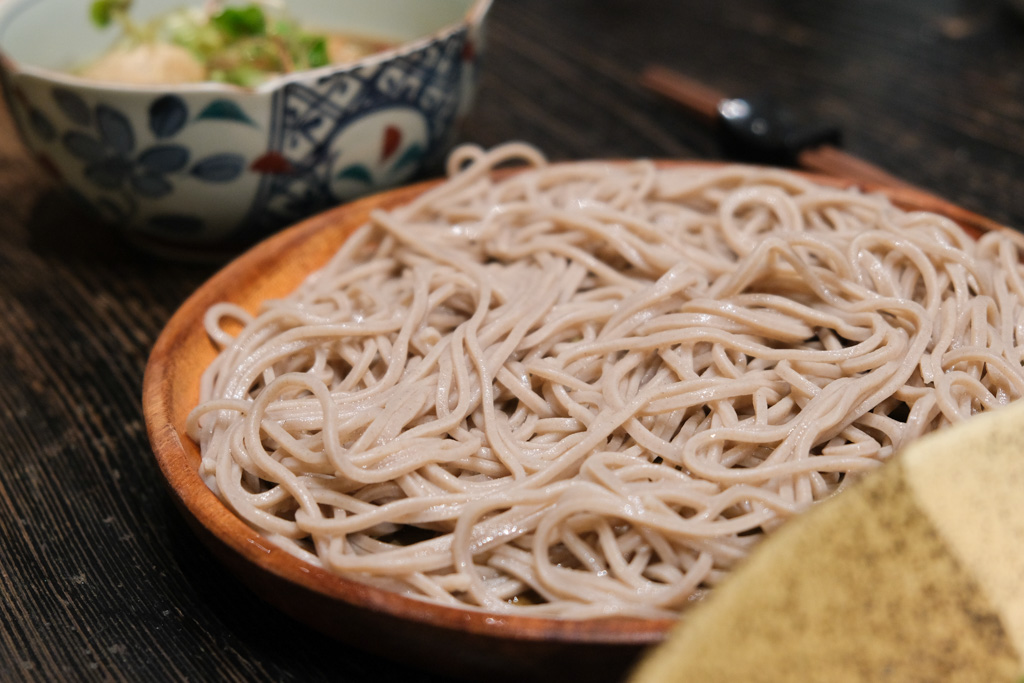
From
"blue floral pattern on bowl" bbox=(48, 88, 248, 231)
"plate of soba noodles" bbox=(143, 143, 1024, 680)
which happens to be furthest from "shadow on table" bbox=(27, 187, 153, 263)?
"plate of soba noodles" bbox=(143, 143, 1024, 680)

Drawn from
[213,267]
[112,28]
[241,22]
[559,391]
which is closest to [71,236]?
[213,267]

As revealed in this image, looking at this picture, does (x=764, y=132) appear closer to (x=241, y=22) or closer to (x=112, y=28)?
(x=241, y=22)

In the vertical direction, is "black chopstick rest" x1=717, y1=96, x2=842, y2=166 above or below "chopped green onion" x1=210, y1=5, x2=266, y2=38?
below

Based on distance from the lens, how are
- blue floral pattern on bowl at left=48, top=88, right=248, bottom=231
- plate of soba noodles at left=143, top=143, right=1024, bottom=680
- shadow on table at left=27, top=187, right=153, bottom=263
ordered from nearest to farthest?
1. plate of soba noodles at left=143, top=143, right=1024, bottom=680
2. blue floral pattern on bowl at left=48, top=88, right=248, bottom=231
3. shadow on table at left=27, top=187, right=153, bottom=263

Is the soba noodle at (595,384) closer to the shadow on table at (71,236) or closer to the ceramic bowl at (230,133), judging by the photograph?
the ceramic bowl at (230,133)

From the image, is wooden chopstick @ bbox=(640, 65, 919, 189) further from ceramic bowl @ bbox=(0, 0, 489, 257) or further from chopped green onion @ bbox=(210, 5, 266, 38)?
chopped green onion @ bbox=(210, 5, 266, 38)

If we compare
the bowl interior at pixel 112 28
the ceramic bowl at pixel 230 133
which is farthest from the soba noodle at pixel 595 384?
the bowl interior at pixel 112 28

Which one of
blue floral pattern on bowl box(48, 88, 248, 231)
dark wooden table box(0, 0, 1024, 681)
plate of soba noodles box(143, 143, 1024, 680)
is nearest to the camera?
plate of soba noodles box(143, 143, 1024, 680)

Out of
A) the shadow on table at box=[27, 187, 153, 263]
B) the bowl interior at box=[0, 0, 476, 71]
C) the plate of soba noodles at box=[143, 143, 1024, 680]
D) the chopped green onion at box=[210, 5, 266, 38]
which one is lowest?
the shadow on table at box=[27, 187, 153, 263]
